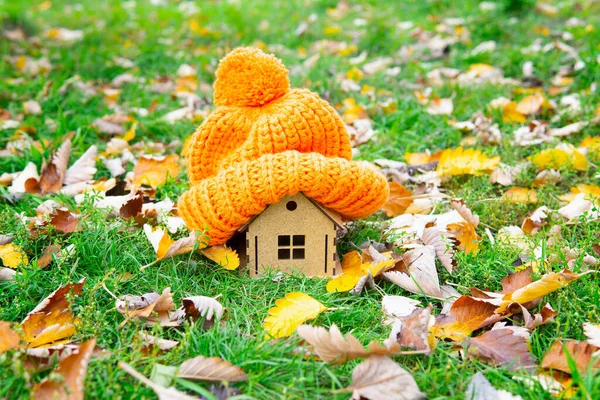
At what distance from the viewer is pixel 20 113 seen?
369 centimetres

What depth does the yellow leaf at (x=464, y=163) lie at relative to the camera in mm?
2816

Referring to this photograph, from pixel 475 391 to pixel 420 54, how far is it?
12.7ft

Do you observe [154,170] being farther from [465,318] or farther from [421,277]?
[465,318]

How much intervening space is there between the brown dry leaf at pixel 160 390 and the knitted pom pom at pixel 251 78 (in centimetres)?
→ 100

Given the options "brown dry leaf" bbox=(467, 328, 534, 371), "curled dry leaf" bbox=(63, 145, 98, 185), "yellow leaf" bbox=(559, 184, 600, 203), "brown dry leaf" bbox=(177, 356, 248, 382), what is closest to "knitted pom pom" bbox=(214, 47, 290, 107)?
"brown dry leaf" bbox=(177, 356, 248, 382)

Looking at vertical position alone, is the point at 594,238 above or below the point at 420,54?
below

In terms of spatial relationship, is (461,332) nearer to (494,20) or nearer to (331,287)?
(331,287)

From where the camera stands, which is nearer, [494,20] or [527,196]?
[527,196]

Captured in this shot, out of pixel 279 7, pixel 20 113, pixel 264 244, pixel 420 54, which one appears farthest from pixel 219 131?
pixel 279 7

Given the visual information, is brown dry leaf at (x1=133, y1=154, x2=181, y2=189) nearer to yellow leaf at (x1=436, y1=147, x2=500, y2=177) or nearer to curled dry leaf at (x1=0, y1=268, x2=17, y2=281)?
curled dry leaf at (x1=0, y1=268, x2=17, y2=281)

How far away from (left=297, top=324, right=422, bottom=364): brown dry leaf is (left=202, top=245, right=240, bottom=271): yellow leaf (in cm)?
55

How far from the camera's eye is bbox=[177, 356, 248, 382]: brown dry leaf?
4.92ft

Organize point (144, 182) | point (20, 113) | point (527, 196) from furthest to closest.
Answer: point (20, 113), point (144, 182), point (527, 196)

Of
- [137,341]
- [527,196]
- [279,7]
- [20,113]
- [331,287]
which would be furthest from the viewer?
[279,7]
